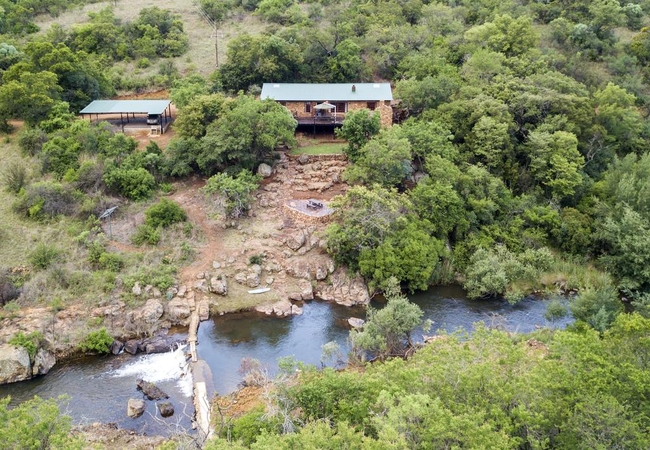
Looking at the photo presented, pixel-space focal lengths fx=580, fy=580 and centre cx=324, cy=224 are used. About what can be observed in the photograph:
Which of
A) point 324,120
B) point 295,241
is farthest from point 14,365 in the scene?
point 324,120

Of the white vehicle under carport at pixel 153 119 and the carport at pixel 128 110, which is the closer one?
the carport at pixel 128 110

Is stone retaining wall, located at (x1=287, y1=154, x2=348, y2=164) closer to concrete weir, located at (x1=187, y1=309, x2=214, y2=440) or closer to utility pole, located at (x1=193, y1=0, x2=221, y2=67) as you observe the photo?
concrete weir, located at (x1=187, y1=309, x2=214, y2=440)

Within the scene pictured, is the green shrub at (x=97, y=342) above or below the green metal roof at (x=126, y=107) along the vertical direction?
below

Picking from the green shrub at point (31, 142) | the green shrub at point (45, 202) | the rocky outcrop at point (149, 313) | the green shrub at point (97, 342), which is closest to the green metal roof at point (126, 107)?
the green shrub at point (31, 142)

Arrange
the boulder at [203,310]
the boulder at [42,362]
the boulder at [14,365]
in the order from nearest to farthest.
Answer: the boulder at [14,365] → the boulder at [42,362] → the boulder at [203,310]

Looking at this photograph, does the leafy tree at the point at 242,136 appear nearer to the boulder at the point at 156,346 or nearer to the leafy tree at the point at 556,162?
the boulder at the point at 156,346

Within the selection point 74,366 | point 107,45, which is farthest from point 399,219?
point 107,45

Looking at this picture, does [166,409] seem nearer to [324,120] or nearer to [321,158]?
[321,158]

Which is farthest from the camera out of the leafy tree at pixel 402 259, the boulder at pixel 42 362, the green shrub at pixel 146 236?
the green shrub at pixel 146 236
